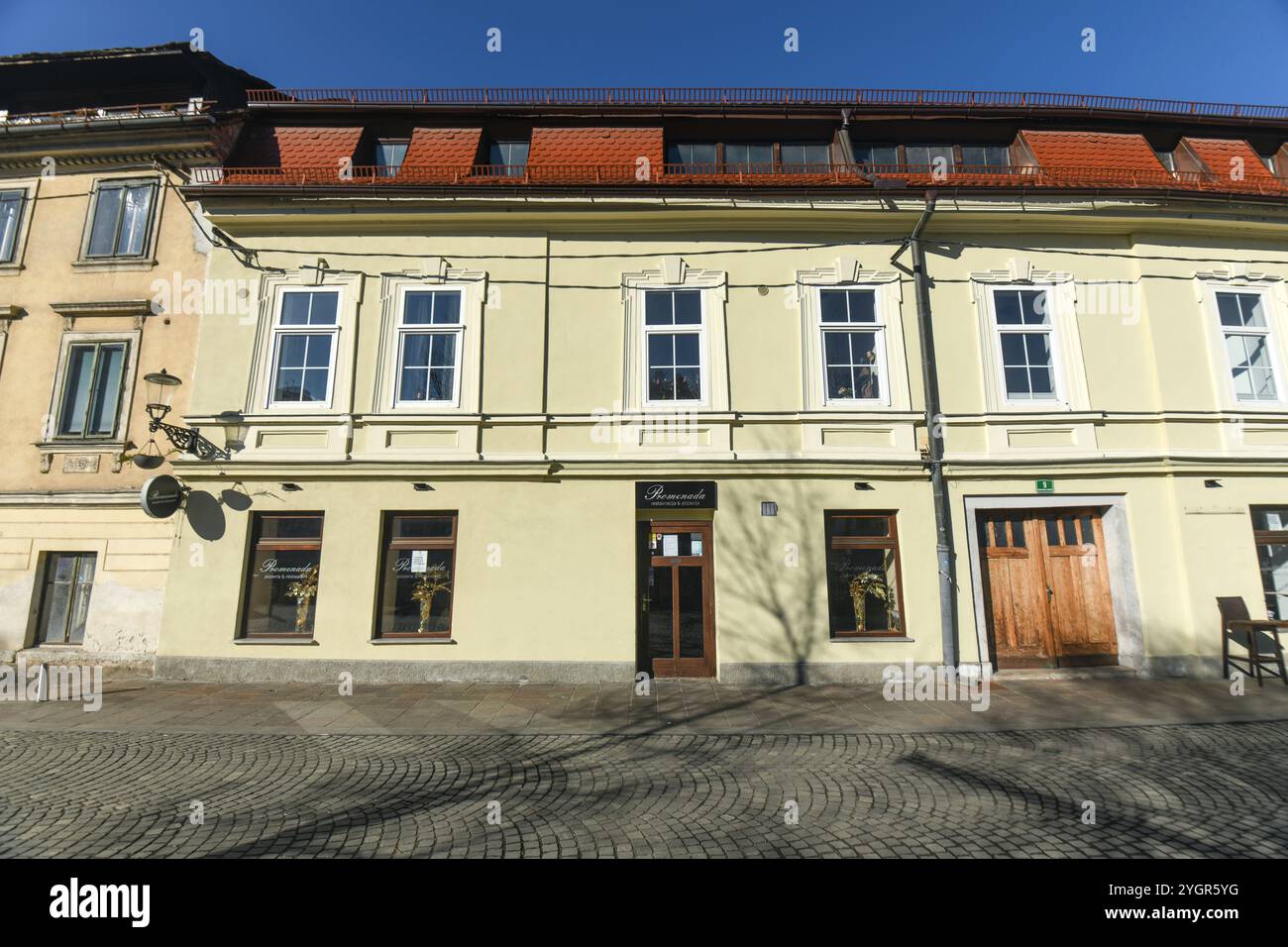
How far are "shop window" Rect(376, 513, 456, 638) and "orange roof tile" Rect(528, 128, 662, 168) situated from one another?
710cm

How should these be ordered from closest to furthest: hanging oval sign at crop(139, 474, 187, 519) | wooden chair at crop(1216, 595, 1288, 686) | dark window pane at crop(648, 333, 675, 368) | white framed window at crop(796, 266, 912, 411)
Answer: wooden chair at crop(1216, 595, 1288, 686) → hanging oval sign at crop(139, 474, 187, 519) → white framed window at crop(796, 266, 912, 411) → dark window pane at crop(648, 333, 675, 368)

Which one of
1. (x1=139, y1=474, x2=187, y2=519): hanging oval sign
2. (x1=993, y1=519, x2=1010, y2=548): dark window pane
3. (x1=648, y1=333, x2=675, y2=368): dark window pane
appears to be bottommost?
(x1=993, y1=519, x2=1010, y2=548): dark window pane

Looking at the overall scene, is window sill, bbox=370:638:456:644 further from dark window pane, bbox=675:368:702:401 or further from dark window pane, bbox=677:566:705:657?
dark window pane, bbox=675:368:702:401

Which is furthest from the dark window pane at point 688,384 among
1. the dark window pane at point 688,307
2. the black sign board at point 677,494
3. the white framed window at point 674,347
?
the black sign board at point 677,494

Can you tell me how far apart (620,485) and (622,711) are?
138 inches

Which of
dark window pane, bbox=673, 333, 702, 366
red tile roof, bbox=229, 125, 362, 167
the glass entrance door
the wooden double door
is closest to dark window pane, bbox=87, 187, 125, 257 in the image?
red tile roof, bbox=229, 125, 362, 167

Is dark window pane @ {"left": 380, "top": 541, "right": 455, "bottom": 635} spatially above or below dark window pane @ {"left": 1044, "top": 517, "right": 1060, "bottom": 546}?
below

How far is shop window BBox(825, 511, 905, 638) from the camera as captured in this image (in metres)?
8.92

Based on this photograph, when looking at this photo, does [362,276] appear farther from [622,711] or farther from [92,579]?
[622,711]

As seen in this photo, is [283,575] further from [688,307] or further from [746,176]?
[746,176]

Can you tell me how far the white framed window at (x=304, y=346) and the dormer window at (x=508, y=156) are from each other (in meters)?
4.13

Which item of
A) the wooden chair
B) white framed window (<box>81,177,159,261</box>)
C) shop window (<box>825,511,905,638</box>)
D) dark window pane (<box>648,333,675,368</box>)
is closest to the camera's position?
the wooden chair

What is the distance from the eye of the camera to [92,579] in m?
9.74
